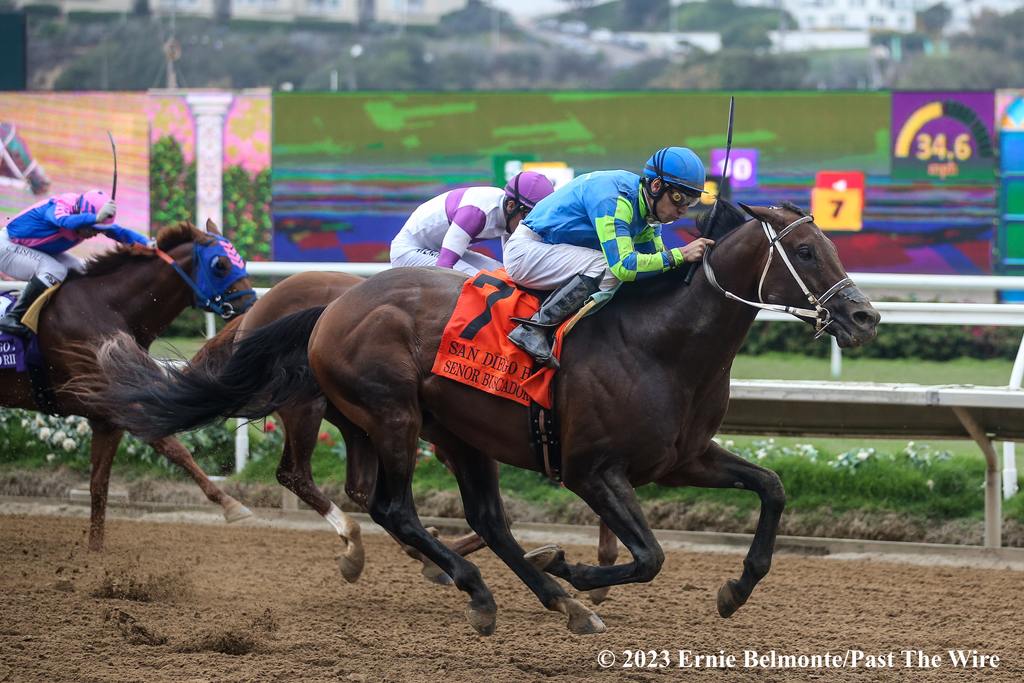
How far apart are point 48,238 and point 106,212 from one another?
46cm

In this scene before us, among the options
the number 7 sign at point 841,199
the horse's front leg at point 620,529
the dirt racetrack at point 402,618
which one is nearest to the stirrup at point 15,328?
the dirt racetrack at point 402,618

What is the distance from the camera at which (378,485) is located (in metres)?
4.87

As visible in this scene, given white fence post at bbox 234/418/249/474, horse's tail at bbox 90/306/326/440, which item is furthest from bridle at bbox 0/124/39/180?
horse's tail at bbox 90/306/326/440

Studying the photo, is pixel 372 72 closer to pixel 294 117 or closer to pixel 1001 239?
pixel 294 117

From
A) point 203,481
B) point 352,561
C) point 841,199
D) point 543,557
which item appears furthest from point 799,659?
point 841,199

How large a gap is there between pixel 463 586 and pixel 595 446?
719 mm

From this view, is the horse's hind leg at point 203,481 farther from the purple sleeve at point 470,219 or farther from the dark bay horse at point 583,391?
the purple sleeve at point 470,219

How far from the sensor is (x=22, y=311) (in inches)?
255

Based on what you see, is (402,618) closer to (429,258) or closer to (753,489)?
(753,489)

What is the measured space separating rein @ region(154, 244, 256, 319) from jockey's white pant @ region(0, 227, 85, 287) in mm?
523

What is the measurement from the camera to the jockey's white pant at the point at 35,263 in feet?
Result: 21.5

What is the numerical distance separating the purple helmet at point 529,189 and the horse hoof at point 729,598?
1.72 m

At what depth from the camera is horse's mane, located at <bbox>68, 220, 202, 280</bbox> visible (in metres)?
6.57

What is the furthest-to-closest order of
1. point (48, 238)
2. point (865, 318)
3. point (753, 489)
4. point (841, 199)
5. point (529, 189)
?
point (841, 199), point (48, 238), point (529, 189), point (753, 489), point (865, 318)
